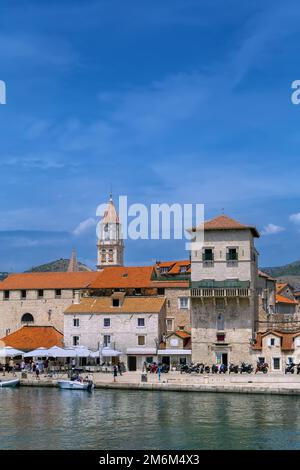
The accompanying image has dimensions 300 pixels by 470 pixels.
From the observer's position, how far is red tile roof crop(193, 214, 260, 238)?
196 ft

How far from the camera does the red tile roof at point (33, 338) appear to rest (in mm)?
64938

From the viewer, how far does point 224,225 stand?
198ft

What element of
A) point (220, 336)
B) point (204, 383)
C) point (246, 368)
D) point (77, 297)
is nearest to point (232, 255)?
point (220, 336)

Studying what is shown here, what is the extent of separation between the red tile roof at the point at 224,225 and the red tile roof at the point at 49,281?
15484mm

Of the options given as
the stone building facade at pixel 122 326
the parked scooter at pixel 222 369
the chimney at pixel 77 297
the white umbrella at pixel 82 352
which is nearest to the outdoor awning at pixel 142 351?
the stone building facade at pixel 122 326

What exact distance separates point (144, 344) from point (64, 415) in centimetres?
2475

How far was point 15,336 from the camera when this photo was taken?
218 feet

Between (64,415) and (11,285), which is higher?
(11,285)

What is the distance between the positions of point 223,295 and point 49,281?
810 inches

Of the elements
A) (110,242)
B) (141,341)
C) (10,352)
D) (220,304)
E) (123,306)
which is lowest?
(10,352)

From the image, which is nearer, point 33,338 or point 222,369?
point 222,369

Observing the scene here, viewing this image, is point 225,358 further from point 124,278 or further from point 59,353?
point 124,278
